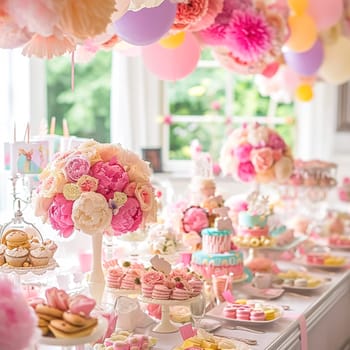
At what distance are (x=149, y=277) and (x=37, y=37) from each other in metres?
0.78

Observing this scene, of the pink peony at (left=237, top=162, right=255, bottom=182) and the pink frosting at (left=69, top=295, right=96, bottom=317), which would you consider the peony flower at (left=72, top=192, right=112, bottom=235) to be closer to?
the pink frosting at (left=69, top=295, right=96, bottom=317)

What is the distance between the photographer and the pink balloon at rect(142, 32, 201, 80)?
9.73 ft

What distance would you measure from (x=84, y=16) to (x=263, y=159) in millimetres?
1750

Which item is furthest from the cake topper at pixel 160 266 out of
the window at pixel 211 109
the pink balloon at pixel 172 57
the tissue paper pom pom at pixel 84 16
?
→ the window at pixel 211 109

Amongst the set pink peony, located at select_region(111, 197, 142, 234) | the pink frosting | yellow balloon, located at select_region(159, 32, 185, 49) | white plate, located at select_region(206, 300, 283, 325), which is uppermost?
yellow balloon, located at select_region(159, 32, 185, 49)

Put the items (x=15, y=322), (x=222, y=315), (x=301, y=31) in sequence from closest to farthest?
(x=15, y=322) → (x=222, y=315) → (x=301, y=31)

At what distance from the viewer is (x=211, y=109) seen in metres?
5.19

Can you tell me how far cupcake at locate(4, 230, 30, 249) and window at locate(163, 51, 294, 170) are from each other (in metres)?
3.08

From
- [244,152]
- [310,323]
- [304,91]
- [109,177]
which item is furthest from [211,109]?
[109,177]

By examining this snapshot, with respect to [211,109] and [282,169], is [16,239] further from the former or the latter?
[211,109]

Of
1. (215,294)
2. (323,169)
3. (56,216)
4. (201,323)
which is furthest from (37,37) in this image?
(323,169)

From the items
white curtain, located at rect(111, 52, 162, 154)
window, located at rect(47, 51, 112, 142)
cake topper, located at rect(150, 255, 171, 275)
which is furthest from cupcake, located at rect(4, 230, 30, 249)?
window, located at rect(47, 51, 112, 142)

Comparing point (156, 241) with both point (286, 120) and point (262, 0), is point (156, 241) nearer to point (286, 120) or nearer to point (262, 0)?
point (262, 0)

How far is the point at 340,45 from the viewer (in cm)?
393
